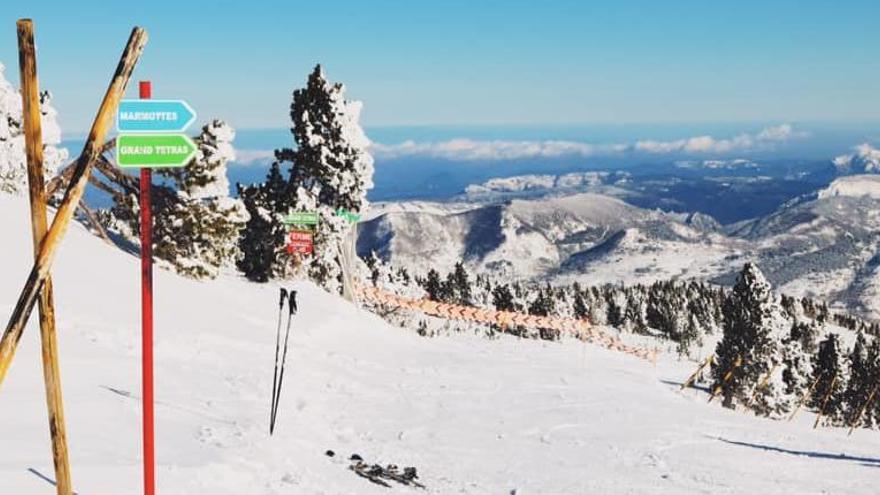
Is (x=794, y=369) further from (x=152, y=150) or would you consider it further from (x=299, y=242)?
(x=152, y=150)

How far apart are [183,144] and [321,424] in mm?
12492

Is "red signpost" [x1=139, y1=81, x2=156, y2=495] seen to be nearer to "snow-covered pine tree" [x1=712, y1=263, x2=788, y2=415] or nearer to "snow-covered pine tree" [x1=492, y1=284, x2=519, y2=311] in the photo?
"snow-covered pine tree" [x1=712, y1=263, x2=788, y2=415]

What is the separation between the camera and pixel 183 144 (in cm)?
705

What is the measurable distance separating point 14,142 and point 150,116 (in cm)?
3337

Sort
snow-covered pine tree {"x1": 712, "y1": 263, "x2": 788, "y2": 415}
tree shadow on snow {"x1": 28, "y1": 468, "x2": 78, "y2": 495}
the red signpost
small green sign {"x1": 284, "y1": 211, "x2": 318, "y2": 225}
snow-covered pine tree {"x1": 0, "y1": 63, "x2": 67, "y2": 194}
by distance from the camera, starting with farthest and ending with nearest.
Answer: snow-covered pine tree {"x1": 712, "y1": 263, "x2": 788, "y2": 415}
small green sign {"x1": 284, "y1": 211, "x2": 318, "y2": 225}
snow-covered pine tree {"x1": 0, "y1": 63, "x2": 67, "y2": 194}
tree shadow on snow {"x1": 28, "y1": 468, "x2": 78, "y2": 495}
the red signpost

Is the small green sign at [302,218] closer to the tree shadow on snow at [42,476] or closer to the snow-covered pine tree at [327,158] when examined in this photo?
the snow-covered pine tree at [327,158]

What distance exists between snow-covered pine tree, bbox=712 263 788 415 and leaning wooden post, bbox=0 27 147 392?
57.3 metres

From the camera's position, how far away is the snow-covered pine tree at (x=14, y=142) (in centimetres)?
3478

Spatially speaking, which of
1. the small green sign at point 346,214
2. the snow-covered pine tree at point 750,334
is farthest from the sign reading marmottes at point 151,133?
the snow-covered pine tree at point 750,334

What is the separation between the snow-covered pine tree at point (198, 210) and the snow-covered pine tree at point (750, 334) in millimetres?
40674

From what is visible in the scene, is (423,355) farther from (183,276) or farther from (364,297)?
(364,297)

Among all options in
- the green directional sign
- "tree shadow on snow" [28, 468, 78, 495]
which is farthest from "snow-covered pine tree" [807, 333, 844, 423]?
the green directional sign

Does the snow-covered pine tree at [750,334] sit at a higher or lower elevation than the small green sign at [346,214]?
lower

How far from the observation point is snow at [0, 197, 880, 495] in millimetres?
12164
